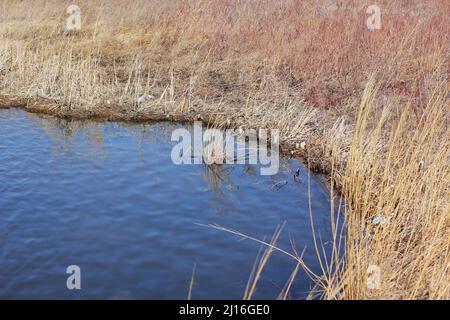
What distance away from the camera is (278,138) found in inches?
345

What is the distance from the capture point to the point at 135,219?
20.1 feet

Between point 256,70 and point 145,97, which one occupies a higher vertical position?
point 256,70

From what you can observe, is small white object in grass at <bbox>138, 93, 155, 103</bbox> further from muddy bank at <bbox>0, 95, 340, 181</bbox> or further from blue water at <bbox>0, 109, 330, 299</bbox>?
blue water at <bbox>0, 109, 330, 299</bbox>

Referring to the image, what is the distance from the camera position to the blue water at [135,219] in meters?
5.02

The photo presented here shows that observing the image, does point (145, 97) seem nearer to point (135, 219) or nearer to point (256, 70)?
point (256, 70)

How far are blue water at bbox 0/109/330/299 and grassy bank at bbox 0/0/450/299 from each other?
975mm

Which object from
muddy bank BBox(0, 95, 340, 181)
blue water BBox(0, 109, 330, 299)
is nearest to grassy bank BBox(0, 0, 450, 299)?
muddy bank BBox(0, 95, 340, 181)

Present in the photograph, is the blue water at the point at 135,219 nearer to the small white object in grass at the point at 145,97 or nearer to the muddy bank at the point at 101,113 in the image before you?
the muddy bank at the point at 101,113

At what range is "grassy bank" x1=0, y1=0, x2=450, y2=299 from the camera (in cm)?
805

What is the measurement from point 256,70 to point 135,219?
5.83 metres

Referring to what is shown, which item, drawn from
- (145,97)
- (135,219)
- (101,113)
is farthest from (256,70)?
(135,219)

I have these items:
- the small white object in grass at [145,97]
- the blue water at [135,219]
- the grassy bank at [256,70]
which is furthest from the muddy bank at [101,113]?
the blue water at [135,219]

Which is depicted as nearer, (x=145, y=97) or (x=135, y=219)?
(x=135, y=219)

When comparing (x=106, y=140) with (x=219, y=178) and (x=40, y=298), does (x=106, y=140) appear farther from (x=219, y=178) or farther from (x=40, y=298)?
(x=40, y=298)
